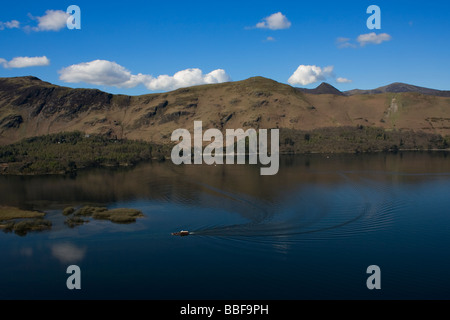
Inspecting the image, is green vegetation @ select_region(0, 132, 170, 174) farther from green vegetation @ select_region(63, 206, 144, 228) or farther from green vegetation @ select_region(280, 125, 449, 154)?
green vegetation @ select_region(280, 125, 449, 154)

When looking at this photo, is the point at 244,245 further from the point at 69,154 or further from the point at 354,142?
the point at 354,142

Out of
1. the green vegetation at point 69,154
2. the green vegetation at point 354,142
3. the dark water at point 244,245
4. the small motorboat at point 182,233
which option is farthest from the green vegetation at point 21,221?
the green vegetation at point 354,142

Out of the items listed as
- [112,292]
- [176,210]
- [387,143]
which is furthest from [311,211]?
[387,143]

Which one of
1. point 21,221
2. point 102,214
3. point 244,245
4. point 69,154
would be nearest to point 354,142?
point 69,154

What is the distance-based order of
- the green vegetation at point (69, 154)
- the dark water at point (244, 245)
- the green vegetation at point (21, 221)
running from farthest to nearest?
the green vegetation at point (69, 154) < the green vegetation at point (21, 221) < the dark water at point (244, 245)

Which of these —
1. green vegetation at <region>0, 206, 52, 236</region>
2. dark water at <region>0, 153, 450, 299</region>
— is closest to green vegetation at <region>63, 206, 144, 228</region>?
dark water at <region>0, 153, 450, 299</region>

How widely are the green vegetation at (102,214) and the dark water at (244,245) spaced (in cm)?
180

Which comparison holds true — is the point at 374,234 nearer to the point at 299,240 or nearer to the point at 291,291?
the point at 299,240

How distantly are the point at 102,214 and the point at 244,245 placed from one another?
86.0ft

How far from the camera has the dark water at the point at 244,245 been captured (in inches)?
1395

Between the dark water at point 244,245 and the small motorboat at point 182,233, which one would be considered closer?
the dark water at point 244,245

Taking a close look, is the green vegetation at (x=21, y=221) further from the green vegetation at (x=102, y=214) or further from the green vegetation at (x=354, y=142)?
the green vegetation at (x=354, y=142)

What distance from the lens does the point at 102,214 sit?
5988 cm
